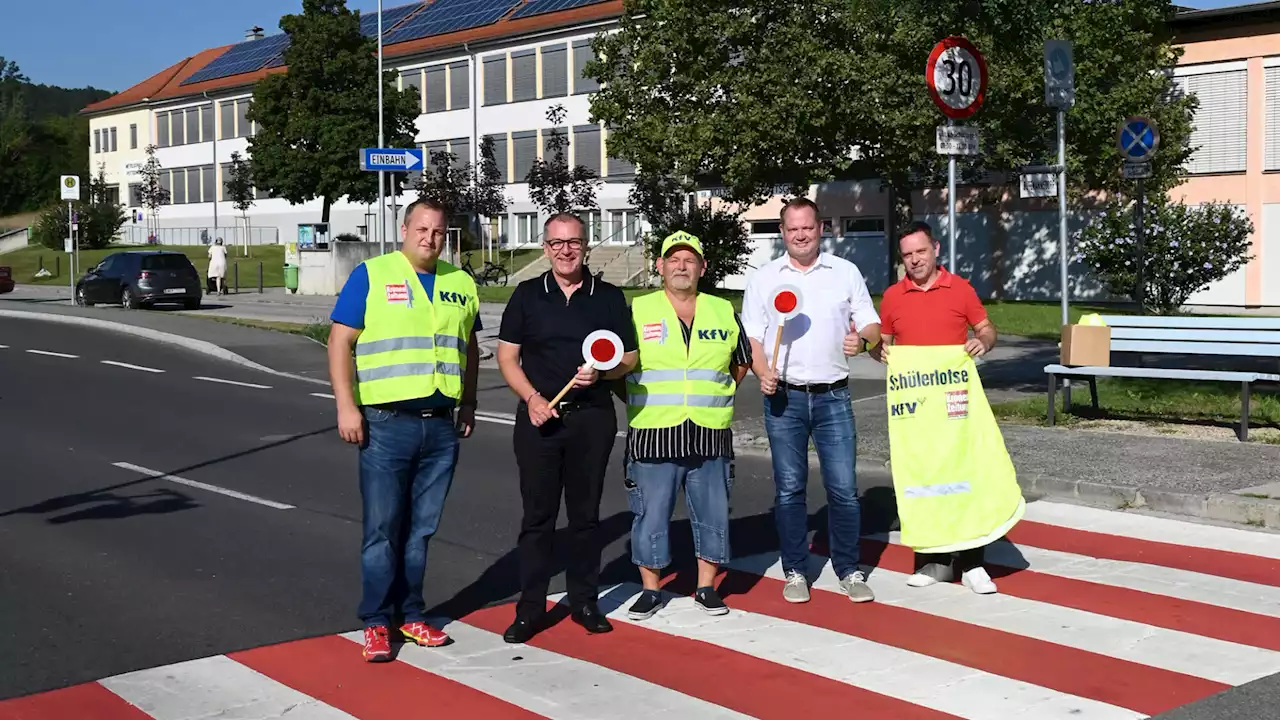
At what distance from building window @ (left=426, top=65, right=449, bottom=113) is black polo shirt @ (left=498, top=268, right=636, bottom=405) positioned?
6548 centimetres

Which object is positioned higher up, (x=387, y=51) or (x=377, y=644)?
(x=387, y=51)

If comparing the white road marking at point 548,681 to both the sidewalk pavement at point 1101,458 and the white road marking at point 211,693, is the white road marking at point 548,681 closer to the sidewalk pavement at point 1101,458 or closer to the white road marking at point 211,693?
the white road marking at point 211,693

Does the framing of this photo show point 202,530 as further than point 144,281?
No

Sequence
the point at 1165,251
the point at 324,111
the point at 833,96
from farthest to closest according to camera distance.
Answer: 1. the point at 324,111
2. the point at 833,96
3. the point at 1165,251

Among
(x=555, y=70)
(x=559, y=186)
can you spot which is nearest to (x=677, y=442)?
(x=559, y=186)

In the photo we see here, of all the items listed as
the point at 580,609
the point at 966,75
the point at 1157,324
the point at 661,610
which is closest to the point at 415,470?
the point at 580,609

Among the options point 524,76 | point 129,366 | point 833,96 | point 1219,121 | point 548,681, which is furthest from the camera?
point 524,76

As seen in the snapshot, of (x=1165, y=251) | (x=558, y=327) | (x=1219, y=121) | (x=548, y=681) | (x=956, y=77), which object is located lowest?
(x=548, y=681)

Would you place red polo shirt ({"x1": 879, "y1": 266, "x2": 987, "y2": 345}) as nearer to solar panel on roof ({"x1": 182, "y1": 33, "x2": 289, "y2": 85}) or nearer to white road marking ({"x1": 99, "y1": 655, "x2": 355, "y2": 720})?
white road marking ({"x1": 99, "y1": 655, "x2": 355, "y2": 720})

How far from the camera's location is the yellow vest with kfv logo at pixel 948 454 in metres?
7.25

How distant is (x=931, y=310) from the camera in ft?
23.8

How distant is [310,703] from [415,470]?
1.18 metres

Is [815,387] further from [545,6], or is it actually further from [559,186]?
[545,6]

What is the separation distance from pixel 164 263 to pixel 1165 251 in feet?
80.1
